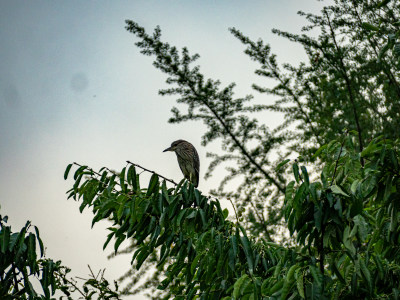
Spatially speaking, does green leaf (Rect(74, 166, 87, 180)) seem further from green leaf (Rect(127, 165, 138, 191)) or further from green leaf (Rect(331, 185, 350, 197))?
green leaf (Rect(331, 185, 350, 197))

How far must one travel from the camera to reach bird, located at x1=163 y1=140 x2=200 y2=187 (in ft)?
28.6

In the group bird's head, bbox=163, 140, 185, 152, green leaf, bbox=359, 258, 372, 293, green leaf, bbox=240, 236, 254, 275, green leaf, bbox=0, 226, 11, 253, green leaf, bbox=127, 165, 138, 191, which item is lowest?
green leaf, bbox=359, 258, 372, 293

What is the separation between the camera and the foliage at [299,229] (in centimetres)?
265

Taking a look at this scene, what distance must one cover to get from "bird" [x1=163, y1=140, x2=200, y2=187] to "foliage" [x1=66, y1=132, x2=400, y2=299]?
192 inches

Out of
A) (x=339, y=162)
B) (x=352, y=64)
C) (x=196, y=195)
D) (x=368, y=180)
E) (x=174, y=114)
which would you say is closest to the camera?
(x=368, y=180)

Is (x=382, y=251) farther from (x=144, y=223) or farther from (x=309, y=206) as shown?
(x=144, y=223)

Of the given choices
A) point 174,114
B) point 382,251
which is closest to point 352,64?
point 174,114

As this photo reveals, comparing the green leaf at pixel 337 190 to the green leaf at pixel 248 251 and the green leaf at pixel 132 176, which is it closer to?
the green leaf at pixel 248 251

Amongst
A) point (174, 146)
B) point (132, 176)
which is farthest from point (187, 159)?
point (132, 176)

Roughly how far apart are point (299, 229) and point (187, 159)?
233 inches

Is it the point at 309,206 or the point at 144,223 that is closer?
the point at 309,206

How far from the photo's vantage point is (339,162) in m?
3.03

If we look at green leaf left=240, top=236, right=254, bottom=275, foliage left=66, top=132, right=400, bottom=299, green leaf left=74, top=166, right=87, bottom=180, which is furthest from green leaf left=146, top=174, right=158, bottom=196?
green leaf left=240, top=236, right=254, bottom=275

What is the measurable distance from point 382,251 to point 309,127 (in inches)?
238
